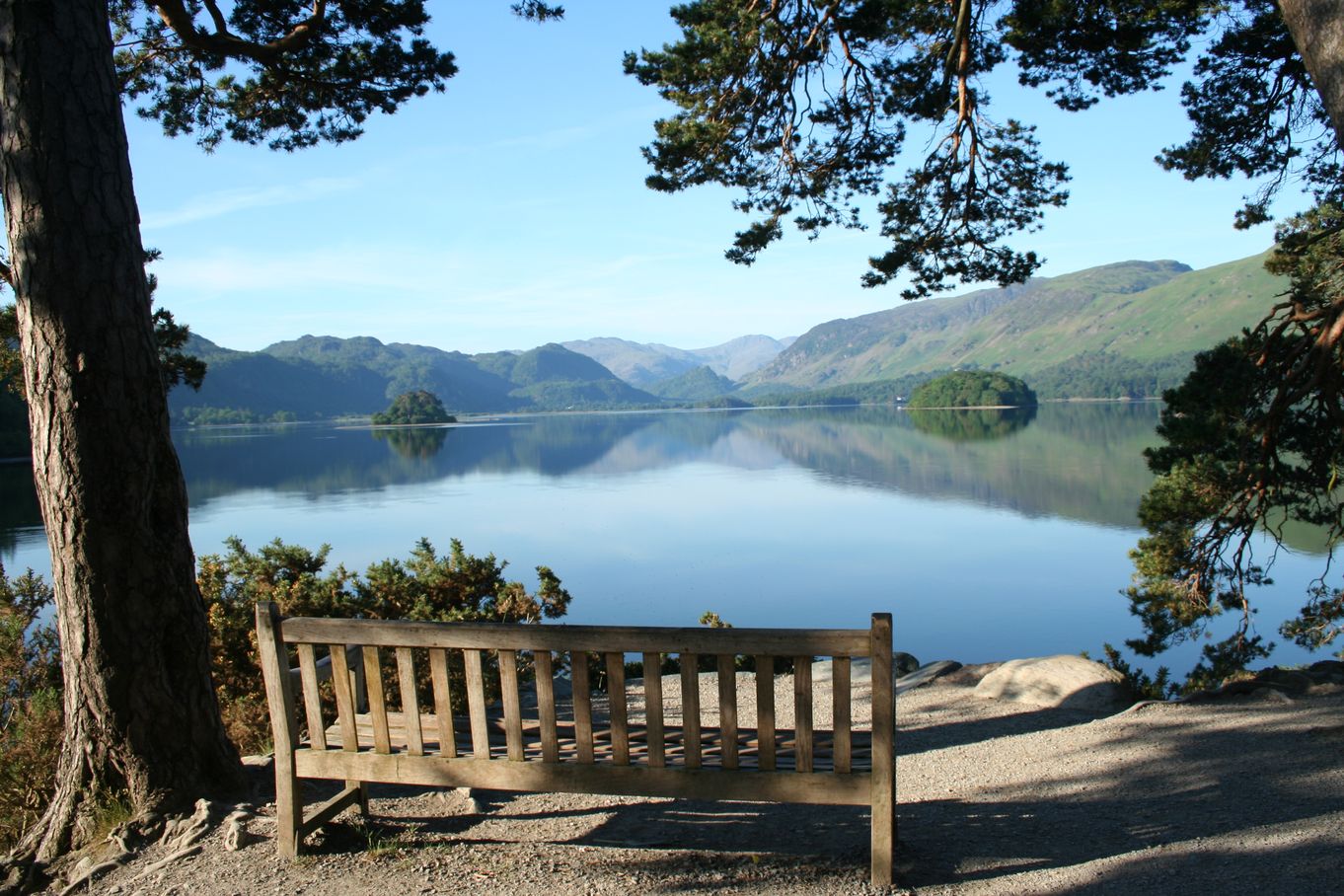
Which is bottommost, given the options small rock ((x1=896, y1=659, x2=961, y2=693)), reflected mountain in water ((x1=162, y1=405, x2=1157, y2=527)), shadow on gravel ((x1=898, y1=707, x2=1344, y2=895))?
reflected mountain in water ((x1=162, y1=405, x2=1157, y2=527))

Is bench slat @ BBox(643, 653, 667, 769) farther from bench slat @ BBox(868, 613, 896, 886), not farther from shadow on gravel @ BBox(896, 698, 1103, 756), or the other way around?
shadow on gravel @ BBox(896, 698, 1103, 756)

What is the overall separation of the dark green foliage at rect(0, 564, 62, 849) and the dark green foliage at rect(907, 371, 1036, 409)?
134 metres

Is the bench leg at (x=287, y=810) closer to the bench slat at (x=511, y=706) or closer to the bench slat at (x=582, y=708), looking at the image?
the bench slat at (x=511, y=706)

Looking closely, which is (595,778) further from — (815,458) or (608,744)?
(815,458)

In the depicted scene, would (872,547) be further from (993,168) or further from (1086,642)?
(993,168)

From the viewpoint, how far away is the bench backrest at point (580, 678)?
3.31 m

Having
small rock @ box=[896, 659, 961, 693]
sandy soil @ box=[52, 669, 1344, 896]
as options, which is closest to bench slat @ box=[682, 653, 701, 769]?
sandy soil @ box=[52, 669, 1344, 896]

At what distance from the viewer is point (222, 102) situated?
865 centimetres

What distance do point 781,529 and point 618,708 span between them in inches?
971

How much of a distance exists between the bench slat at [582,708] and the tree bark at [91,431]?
1.98 meters

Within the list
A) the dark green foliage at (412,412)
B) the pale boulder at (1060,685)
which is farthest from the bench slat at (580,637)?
the dark green foliage at (412,412)

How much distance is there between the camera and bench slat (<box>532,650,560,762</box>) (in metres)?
3.55

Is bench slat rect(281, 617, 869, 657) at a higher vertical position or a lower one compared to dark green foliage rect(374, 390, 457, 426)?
higher

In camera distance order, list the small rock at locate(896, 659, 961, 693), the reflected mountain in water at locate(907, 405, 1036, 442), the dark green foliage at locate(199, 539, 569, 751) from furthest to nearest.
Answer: the reflected mountain in water at locate(907, 405, 1036, 442), the small rock at locate(896, 659, 961, 693), the dark green foliage at locate(199, 539, 569, 751)
